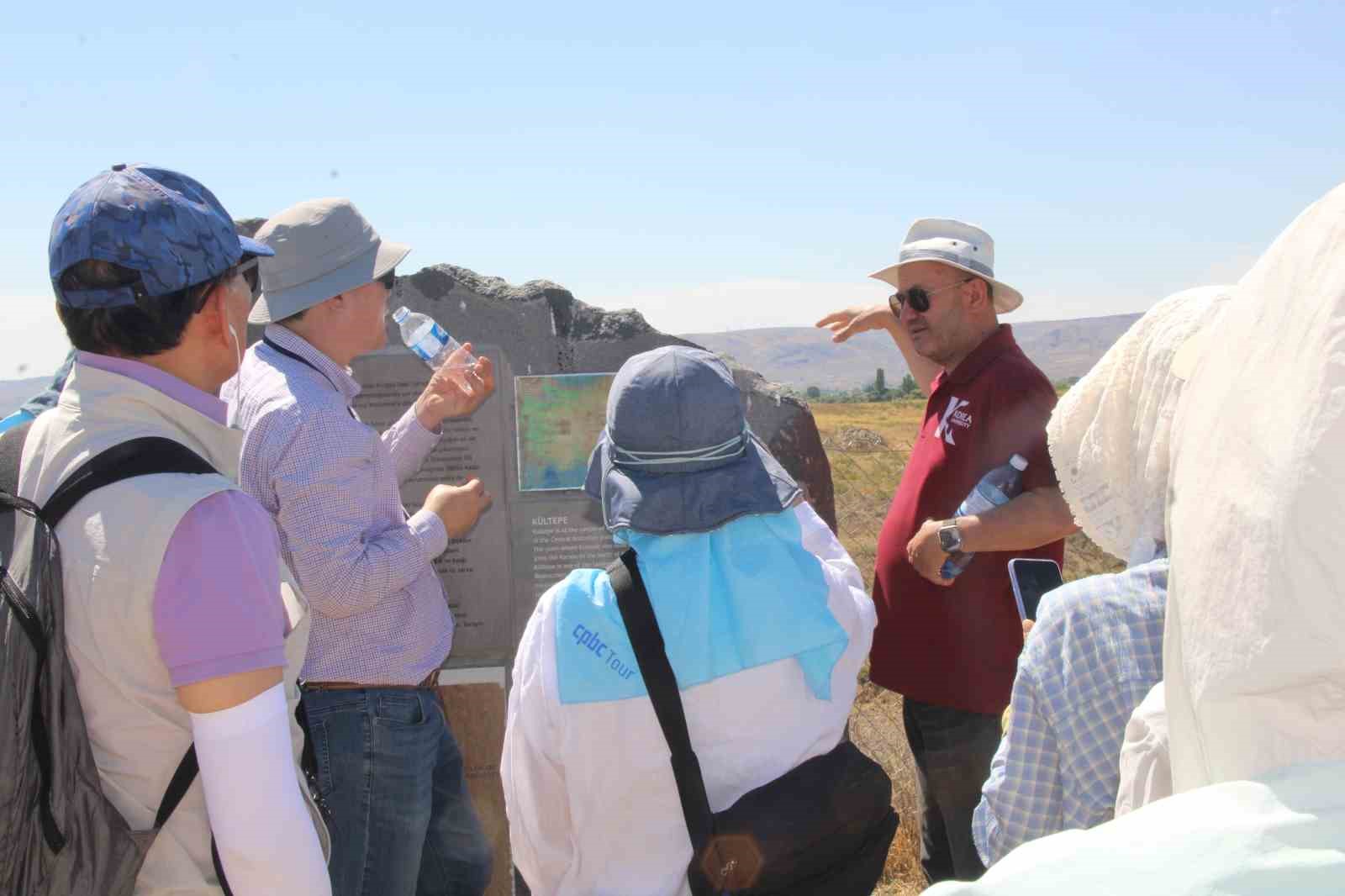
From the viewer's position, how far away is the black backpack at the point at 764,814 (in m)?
1.60

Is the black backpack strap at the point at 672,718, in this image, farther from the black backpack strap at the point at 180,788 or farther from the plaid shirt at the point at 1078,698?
the black backpack strap at the point at 180,788

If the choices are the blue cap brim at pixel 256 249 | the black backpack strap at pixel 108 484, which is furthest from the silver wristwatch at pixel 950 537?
the black backpack strap at pixel 108 484

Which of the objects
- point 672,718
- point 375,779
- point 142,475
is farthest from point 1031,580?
point 142,475

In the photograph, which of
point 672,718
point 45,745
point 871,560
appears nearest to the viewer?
point 45,745

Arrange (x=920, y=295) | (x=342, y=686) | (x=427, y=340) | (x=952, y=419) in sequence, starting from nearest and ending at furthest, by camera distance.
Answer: (x=342, y=686) < (x=952, y=419) < (x=920, y=295) < (x=427, y=340)

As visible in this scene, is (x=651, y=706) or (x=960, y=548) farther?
(x=960, y=548)

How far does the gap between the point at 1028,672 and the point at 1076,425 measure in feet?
1.78

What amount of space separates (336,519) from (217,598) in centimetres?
91

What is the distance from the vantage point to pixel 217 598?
1.30 m

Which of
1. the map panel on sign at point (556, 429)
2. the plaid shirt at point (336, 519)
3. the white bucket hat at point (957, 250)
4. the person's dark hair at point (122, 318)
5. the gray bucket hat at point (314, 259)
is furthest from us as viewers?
the map panel on sign at point (556, 429)

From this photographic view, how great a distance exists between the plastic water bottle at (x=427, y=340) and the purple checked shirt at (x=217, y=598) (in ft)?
6.63

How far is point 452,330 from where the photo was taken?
11.5 ft

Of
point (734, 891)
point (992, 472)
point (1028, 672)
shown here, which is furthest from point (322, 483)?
point (992, 472)

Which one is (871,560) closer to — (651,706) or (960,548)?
(960,548)
